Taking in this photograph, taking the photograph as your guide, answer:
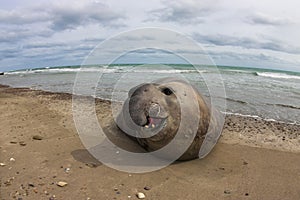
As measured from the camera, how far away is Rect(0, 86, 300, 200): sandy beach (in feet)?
13.8

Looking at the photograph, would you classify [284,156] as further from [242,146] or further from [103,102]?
[103,102]

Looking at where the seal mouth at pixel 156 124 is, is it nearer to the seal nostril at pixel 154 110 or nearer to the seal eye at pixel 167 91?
the seal nostril at pixel 154 110

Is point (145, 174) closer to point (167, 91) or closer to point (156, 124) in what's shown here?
point (156, 124)

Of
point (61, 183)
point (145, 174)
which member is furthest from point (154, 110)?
point (61, 183)

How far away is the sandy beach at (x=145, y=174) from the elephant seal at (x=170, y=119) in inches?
11.7

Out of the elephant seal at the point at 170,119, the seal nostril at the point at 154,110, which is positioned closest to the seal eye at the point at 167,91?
the elephant seal at the point at 170,119

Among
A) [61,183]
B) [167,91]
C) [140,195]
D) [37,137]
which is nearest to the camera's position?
[140,195]

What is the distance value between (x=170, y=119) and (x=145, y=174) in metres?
0.89

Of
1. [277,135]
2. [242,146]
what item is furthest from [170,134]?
[277,135]

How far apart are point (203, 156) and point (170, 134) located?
3.07ft

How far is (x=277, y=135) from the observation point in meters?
7.24

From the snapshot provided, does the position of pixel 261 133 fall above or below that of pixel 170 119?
below

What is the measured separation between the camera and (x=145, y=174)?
15.6 feet

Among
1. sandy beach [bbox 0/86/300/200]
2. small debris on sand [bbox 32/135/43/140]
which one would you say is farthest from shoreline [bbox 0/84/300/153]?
small debris on sand [bbox 32/135/43/140]
